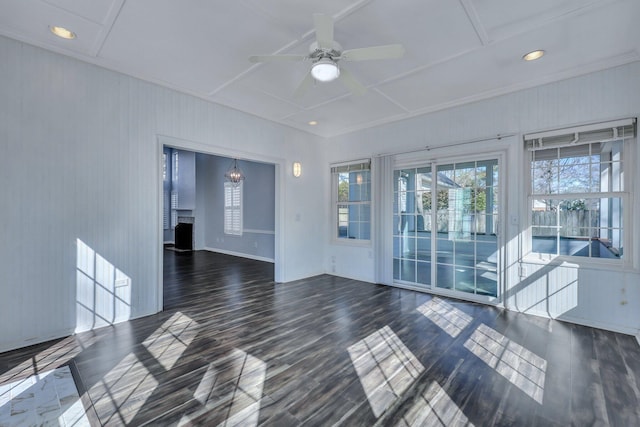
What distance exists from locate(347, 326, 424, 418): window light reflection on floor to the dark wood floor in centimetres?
1

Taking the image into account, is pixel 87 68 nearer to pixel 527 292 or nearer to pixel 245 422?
pixel 245 422

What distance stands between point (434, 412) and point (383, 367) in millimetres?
599

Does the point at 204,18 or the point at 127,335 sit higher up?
the point at 204,18

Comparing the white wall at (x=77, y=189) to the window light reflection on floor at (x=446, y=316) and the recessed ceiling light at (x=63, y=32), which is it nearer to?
the recessed ceiling light at (x=63, y=32)

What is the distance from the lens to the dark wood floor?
76.6 inches

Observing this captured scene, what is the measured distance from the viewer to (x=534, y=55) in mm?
3119

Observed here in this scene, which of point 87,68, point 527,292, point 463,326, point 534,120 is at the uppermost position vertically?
point 87,68

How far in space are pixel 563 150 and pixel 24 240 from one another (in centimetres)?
633

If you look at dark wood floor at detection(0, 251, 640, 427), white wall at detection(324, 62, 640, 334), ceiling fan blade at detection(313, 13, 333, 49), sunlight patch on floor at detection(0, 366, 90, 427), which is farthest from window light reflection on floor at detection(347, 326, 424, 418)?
ceiling fan blade at detection(313, 13, 333, 49)

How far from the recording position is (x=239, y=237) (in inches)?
345

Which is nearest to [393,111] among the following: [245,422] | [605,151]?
[605,151]

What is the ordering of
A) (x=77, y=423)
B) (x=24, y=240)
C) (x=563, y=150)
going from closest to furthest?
(x=77, y=423), (x=24, y=240), (x=563, y=150)

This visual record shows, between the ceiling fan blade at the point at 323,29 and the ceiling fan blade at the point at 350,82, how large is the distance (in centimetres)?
37

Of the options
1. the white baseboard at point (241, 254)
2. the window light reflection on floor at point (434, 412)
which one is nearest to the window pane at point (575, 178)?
the window light reflection on floor at point (434, 412)
